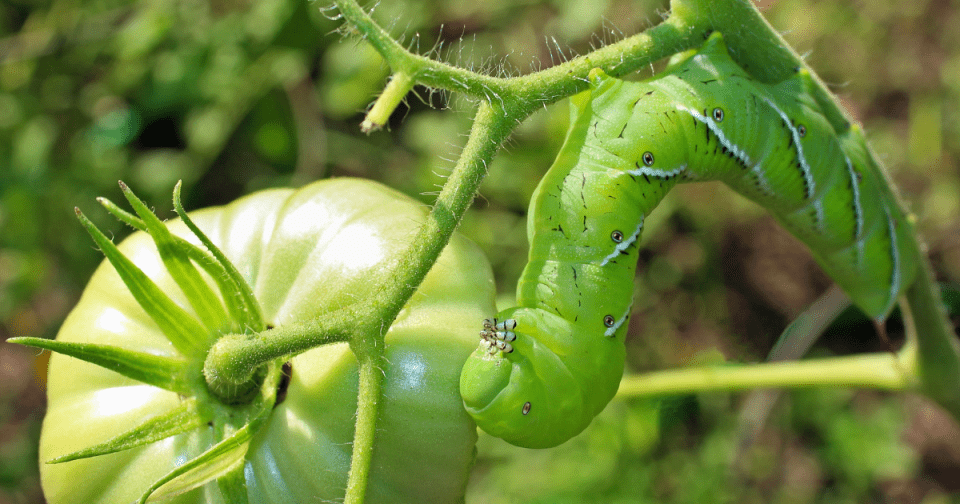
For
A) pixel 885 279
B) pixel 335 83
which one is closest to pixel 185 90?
pixel 335 83

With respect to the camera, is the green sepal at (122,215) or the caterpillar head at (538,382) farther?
the caterpillar head at (538,382)

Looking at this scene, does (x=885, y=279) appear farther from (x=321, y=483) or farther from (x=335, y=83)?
(x=335, y=83)

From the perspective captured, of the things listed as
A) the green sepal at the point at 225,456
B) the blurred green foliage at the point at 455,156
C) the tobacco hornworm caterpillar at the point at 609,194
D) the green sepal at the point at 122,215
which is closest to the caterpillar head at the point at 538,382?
the tobacco hornworm caterpillar at the point at 609,194

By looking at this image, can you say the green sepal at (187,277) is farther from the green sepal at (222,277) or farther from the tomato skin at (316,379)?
the tomato skin at (316,379)

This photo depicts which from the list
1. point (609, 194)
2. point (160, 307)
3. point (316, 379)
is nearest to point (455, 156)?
point (609, 194)

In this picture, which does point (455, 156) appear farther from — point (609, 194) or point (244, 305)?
point (244, 305)

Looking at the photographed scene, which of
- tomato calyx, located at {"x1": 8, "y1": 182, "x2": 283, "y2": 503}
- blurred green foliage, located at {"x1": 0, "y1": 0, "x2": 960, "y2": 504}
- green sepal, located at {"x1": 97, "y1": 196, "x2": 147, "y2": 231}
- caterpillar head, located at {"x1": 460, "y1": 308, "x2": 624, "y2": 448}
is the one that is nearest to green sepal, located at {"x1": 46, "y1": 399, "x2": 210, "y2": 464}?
tomato calyx, located at {"x1": 8, "y1": 182, "x2": 283, "y2": 503}
